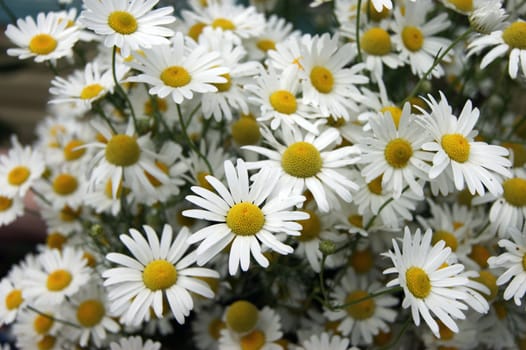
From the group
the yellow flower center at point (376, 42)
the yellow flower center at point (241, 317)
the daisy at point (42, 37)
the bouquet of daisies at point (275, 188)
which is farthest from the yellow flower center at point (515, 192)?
the daisy at point (42, 37)

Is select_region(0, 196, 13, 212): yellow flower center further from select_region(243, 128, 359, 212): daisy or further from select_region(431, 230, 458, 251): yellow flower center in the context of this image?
select_region(431, 230, 458, 251): yellow flower center

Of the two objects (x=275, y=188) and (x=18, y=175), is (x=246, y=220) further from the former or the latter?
(x=18, y=175)

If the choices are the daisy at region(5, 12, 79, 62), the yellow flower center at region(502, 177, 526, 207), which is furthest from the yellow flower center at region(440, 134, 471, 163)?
the daisy at region(5, 12, 79, 62)

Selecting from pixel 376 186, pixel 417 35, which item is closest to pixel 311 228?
pixel 376 186

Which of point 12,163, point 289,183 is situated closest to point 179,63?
point 289,183

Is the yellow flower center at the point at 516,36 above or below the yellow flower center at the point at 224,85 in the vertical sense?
above

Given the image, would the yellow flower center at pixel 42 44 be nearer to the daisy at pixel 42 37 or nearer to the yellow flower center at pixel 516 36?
the daisy at pixel 42 37
